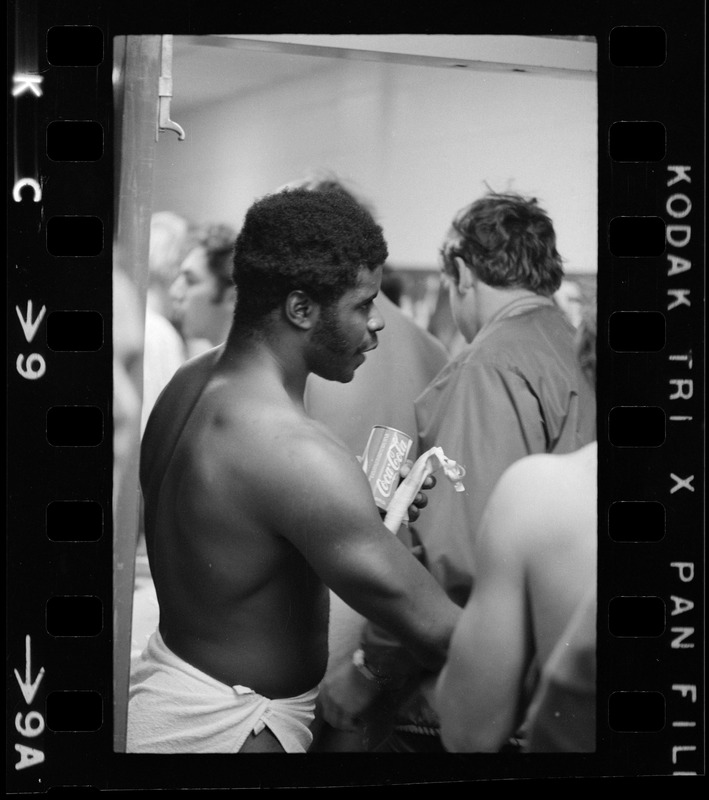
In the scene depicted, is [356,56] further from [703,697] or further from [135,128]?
[703,697]

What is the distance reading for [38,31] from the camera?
370cm

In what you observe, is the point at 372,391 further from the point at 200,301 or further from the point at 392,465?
the point at 200,301

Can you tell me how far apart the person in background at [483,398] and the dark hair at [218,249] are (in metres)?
Result: 0.70

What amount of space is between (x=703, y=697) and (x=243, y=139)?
240cm

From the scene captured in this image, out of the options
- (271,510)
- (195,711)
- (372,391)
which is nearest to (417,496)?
(372,391)

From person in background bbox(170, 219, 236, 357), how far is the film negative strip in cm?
14

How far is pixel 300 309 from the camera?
3.62 meters

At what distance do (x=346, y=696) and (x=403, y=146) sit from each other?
1.81 m

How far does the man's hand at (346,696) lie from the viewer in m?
3.73

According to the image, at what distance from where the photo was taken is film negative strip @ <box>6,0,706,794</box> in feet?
12.1

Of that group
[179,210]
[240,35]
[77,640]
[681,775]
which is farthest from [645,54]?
[77,640]

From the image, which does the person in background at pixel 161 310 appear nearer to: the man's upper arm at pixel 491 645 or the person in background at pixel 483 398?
the person in background at pixel 483 398

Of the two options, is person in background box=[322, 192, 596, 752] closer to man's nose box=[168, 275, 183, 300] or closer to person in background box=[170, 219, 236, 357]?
person in background box=[170, 219, 236, 357]

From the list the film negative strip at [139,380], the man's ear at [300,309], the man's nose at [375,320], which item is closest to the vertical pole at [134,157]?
the film negative strip at [139,380]
